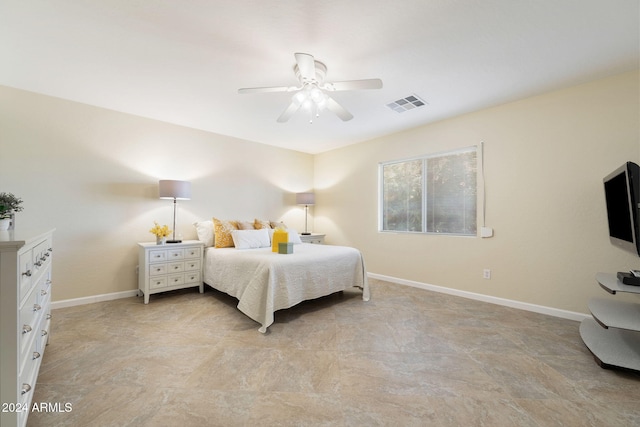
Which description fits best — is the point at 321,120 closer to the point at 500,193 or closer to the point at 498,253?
the point at 500,193

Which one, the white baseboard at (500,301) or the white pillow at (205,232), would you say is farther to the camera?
the white pillow at (205,232)

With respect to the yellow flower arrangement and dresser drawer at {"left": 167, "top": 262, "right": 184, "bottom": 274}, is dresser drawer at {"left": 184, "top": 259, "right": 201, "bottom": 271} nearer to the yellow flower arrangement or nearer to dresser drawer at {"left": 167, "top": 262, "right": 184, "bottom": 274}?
dresser drawer at {"left": 167, "top": 262, "right": 184, "bottom": 274}

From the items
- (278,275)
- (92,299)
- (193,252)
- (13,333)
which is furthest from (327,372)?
(92,299)

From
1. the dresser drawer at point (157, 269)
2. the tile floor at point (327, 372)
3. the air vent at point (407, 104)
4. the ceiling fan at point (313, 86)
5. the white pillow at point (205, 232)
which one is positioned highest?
the air vent at point (407, 104)

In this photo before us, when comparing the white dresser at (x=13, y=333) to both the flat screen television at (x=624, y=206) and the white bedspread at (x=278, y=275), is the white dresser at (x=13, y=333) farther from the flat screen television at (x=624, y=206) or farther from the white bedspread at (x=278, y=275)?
the flat screen television at (x=624, y=206)

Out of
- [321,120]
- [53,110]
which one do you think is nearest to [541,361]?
[321,120]

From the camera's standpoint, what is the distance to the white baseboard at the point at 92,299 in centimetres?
294

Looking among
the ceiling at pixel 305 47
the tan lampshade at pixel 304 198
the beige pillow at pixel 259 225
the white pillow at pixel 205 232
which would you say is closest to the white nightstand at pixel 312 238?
the tan lampshade at pixel 304 198

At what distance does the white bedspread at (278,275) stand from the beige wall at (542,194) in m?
1.39

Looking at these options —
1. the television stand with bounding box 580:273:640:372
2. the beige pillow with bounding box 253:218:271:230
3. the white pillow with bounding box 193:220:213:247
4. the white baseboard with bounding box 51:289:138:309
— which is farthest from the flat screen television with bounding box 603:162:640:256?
the white baseboard with bounding box 51:289:138:309

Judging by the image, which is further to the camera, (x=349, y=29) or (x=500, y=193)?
(x=500, y=193)

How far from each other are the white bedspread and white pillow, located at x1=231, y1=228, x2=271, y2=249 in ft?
0.50

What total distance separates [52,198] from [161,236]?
3.85 feet

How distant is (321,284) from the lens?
2.97m
